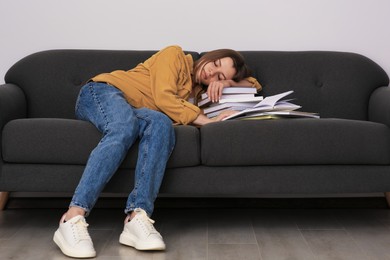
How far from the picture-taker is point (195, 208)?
9.92 feet

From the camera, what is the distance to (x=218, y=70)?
2721 mm

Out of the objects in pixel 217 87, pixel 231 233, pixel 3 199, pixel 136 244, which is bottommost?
pixel 3 199

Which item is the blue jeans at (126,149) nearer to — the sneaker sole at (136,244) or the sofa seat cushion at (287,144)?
the sneaker sole at (136,244)

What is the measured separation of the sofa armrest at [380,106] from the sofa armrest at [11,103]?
1.68 meters

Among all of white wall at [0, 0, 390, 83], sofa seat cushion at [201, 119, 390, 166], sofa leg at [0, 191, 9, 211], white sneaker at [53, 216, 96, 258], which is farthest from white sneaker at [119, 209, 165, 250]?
white wall at [0, 0, 390, 83]

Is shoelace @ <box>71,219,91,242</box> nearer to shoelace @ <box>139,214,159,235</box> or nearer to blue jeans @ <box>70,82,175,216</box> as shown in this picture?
blue jeans @ <box>70,82,175,216</box>

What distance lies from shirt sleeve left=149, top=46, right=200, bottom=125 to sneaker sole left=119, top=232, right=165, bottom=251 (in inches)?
23.8

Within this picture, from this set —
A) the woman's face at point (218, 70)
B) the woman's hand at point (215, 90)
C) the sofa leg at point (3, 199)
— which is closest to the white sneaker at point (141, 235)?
the woman's hand at point (215, 90)

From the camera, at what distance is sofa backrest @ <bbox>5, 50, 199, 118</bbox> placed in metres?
3.02

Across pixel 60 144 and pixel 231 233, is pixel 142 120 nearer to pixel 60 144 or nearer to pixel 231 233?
pixel 60 144

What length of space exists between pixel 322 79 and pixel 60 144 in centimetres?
148

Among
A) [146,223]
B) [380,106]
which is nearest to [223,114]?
[146,223]

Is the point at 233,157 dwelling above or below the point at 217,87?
below

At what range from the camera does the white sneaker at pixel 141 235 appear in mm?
2105
